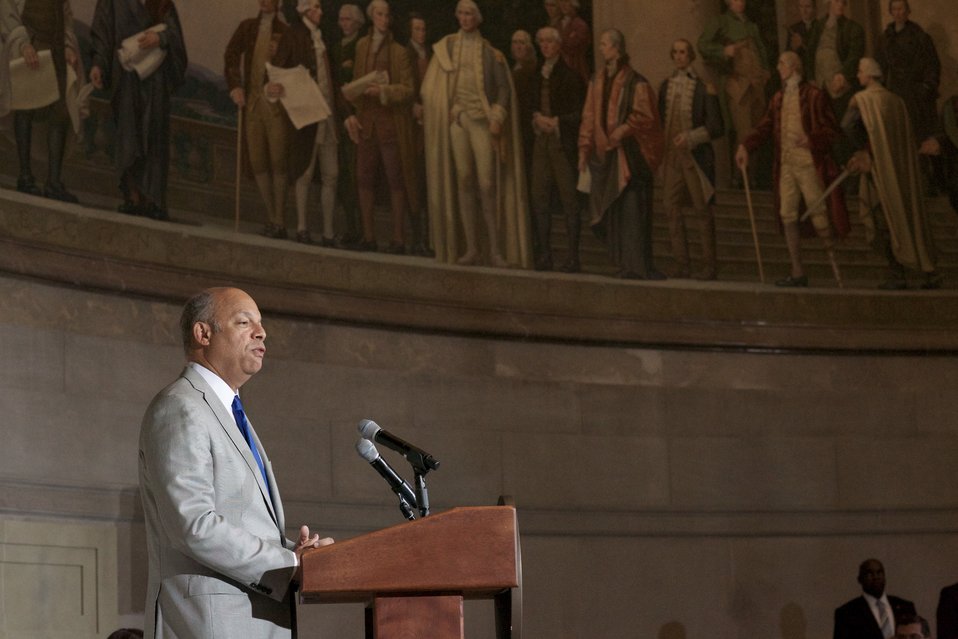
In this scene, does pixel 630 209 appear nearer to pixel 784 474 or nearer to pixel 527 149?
pixel 527 149

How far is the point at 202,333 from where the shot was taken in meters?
3.93

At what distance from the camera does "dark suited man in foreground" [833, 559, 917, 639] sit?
945 cm

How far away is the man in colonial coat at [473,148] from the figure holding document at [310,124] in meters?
0.86

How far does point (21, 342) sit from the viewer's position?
851 centimetres

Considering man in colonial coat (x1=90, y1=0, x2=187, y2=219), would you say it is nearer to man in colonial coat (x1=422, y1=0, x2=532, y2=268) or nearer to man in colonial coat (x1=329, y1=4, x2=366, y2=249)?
man in colonial coat (x1=329, y1=4, x2=366, y2=249)

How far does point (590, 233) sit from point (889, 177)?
111 inches

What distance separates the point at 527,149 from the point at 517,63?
0.74 m

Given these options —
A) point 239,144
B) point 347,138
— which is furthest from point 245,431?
point 347,138

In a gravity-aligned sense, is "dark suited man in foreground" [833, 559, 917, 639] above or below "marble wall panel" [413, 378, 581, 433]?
below

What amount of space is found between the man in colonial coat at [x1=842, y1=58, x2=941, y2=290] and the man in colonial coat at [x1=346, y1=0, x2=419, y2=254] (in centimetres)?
399

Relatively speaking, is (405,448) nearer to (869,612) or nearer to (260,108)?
(869,612)

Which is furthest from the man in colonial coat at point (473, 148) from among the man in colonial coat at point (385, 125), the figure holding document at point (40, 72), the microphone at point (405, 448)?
the microphone at point (405, 448)

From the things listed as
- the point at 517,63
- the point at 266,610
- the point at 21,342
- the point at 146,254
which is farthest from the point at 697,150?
the point at 266,610

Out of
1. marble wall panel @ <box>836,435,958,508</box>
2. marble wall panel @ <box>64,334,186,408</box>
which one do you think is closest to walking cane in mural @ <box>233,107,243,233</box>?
marble wall panel @ <box>64,334,186,408</box>
